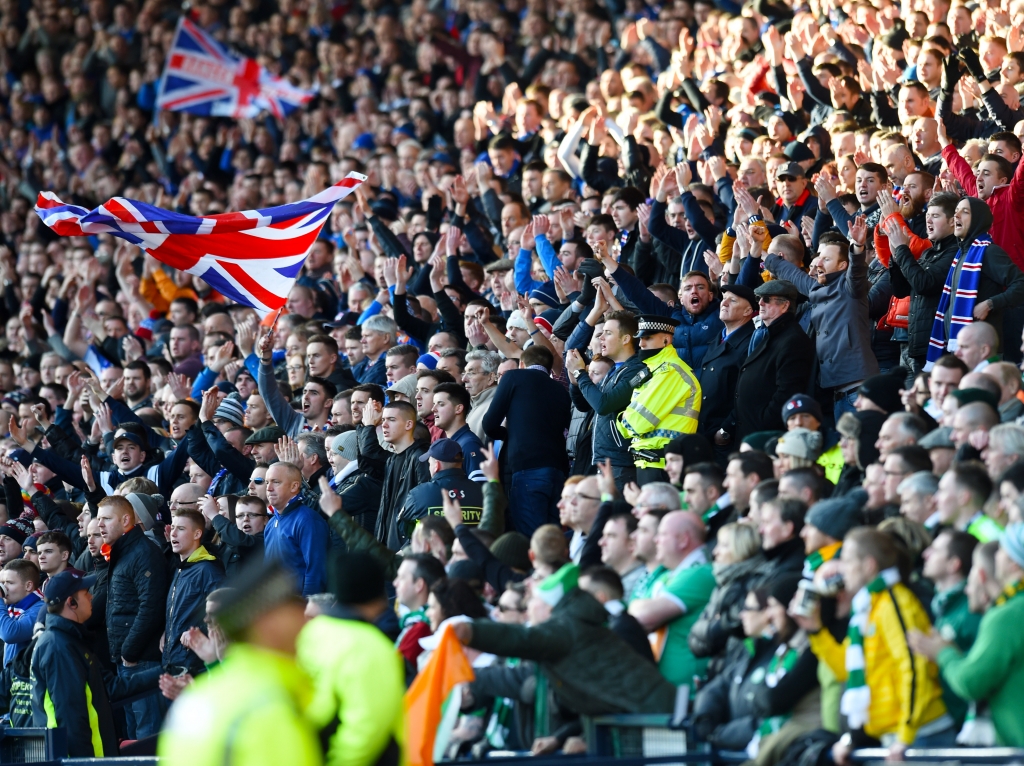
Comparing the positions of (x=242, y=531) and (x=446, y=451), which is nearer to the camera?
(x=446, y=451)

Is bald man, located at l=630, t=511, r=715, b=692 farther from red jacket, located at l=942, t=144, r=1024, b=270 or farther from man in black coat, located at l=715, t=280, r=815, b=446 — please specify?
red jacket, located at l=942, t=144, r=1024, b=270

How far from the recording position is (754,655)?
6695mm

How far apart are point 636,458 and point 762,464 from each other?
1.90m

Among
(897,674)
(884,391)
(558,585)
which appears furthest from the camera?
(884,391)

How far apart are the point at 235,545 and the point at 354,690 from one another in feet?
17.9

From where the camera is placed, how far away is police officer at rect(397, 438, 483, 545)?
31.0ft

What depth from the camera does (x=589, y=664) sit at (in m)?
6.81

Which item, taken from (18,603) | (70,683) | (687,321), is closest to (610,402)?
(687,321)

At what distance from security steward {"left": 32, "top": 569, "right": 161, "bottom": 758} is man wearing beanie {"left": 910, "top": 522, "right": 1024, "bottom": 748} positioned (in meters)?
5.34

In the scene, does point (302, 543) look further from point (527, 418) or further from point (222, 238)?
point (222, 238)

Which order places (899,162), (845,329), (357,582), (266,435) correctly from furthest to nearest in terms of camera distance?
(266,435) < (899,162) < (845,329) < (357,582)

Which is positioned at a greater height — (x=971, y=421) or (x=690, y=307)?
(x=690, y=307)

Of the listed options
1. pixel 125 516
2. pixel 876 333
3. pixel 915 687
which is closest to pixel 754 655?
pixel 915 687

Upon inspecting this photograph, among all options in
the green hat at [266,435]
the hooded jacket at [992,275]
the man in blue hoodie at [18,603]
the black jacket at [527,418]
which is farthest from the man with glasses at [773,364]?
the man in blue hoodie at [18,603]
